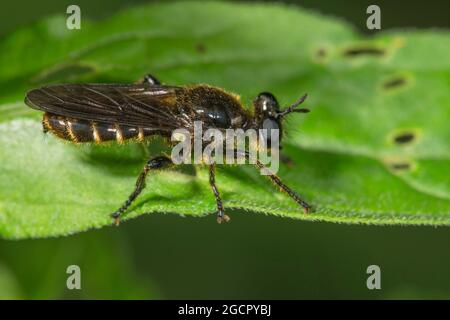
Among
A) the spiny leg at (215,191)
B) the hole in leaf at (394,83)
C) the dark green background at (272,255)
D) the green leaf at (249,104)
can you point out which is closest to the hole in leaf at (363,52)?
the green leaf at (249,104)

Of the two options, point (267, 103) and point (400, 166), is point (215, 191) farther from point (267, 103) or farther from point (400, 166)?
point (400, 166)

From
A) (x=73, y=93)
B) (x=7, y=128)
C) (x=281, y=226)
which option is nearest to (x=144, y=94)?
(x=73, y=93)

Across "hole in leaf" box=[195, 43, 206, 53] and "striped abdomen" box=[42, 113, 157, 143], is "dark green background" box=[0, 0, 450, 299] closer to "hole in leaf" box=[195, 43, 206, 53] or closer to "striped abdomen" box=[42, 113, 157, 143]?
"hole in leaf" box=[195, 43, 206, 53]

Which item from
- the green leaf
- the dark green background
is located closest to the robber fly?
the green leaf

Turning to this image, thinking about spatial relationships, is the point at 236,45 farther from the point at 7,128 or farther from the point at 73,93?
the point at 7,128

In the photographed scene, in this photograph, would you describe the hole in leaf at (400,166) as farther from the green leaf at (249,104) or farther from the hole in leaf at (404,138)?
the hole in leaf at (404,138)
